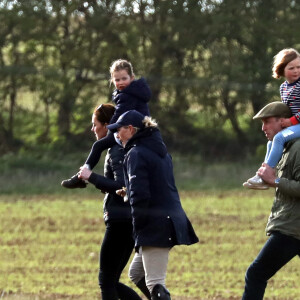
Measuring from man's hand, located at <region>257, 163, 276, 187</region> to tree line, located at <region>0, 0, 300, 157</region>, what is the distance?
45.0ft

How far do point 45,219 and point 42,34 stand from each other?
6.28 m

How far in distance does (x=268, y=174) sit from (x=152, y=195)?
699 millimetres

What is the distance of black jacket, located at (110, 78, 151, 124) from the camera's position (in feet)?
22.4

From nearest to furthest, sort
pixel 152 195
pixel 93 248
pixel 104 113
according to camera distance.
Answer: pixel 152 195
pixel 104 113
pixel 93 248

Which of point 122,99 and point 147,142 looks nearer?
point 147,142

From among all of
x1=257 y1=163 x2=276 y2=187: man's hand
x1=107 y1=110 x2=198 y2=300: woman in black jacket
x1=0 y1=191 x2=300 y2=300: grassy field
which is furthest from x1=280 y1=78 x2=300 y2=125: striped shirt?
x1=0 y1=191 x2=300 y2=300: grassy field

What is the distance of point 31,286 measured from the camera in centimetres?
909

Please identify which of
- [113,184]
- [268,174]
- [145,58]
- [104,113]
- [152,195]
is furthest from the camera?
[145,58]

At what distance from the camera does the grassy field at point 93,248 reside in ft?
29.6

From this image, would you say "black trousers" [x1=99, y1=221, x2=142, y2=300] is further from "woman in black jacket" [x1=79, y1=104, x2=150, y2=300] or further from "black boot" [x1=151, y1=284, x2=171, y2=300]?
"black boot" [x1=151, y1=284, x2=171, y2=300]

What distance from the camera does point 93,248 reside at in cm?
1173

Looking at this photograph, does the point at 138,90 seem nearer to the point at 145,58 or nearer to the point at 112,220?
the point at 112,220

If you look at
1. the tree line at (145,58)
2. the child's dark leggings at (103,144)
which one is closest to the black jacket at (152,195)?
the child's dark leggings at (103,144)

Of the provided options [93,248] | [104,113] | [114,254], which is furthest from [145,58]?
[114,254]
